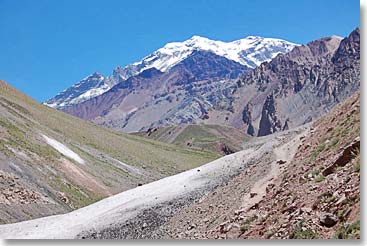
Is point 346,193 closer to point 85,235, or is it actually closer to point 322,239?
point 322,239

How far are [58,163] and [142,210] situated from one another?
24273 millimetres

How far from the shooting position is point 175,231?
1797 centimetres

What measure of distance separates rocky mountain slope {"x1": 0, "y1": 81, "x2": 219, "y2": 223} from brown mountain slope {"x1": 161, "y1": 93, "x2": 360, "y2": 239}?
14.9 m

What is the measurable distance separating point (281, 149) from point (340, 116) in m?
4.42

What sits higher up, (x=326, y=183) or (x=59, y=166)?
(x=59, y=166)

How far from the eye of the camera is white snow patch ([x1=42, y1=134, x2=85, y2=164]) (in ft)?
168

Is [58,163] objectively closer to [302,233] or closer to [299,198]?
[299,198]

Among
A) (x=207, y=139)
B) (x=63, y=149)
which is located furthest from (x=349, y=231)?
(x=207, y=139)

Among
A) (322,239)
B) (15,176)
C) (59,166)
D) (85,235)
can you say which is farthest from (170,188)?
(59,166)

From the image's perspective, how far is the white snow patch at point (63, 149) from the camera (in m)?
51.1

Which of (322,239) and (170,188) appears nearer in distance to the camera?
(322,239)

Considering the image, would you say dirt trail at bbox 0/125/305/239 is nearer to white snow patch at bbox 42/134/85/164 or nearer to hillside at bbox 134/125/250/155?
white snow patch at bbox 42/134/85/164

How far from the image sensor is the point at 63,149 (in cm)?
5247

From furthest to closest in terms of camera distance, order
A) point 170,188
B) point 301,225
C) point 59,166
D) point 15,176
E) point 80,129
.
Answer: point 80,129 < point 59,166 < point 15,176 < point 170,188 < point 301,225
